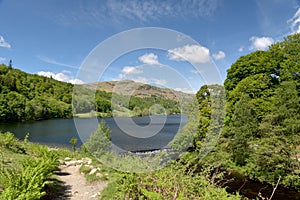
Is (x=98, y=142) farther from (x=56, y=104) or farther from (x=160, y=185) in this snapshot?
(x=56, y=104)

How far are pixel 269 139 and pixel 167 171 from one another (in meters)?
8.73

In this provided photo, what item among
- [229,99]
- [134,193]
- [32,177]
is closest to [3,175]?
[32,177]

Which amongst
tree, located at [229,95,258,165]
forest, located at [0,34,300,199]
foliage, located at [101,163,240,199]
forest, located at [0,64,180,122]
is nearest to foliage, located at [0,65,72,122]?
forest, located at [0,64,180,122]

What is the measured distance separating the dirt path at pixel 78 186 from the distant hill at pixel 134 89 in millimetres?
3096

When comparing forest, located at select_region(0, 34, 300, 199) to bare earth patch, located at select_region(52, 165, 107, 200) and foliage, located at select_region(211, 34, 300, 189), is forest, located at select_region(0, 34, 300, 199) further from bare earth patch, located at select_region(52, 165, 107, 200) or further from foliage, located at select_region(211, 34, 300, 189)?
bare earth patch, located at select_region(52, 165, 107, 200)

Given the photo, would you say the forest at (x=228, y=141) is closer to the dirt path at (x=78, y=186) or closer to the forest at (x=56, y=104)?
the forest at (x=56, y=104)

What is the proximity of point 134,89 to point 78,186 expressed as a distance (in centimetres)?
372

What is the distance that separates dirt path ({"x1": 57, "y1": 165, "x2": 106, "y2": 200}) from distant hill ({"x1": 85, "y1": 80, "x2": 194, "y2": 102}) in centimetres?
310

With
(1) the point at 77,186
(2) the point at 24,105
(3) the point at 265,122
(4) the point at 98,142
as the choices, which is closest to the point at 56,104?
(2) the point at 24,105

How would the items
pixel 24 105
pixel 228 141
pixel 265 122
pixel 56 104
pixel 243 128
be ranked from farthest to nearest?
pixel 56 104
pixel 24 105
pixel 228 141
pixel 243 128
pixel 265 122

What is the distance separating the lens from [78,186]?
672 cm

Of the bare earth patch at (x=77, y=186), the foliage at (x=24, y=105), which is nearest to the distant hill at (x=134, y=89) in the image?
the bare earth patch at (x=77, y=186)

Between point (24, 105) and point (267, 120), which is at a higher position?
point (24, 105)

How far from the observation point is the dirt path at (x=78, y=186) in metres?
5.80
